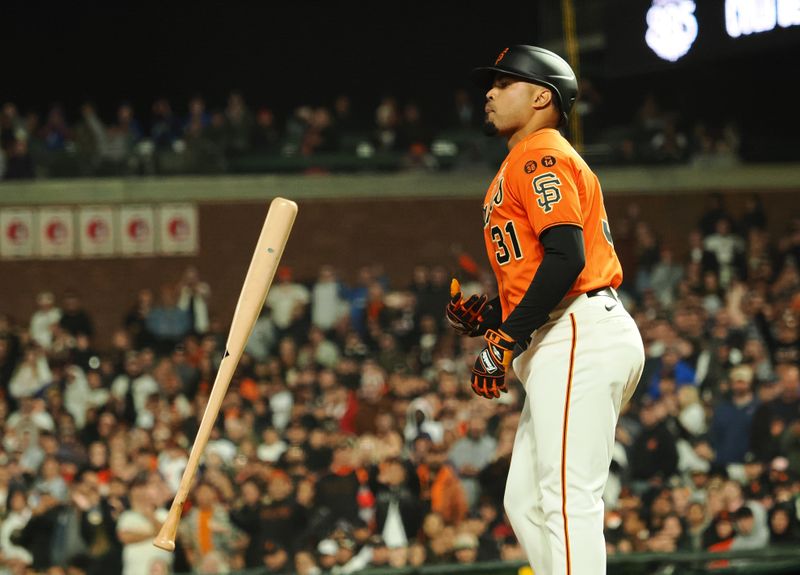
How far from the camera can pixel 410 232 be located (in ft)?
49.3

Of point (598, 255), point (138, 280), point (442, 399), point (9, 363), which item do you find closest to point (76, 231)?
point (138, 280)

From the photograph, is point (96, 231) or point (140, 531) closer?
point (140, 531)

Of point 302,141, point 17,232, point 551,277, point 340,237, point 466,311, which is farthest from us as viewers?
point 340,237

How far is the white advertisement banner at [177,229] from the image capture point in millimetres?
14453

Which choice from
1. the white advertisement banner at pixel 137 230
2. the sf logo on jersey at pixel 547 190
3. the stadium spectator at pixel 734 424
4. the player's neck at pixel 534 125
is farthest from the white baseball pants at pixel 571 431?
the white advertisement banner at pixel 137 230

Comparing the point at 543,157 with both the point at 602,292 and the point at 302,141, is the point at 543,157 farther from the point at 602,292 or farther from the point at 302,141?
the point at 302,141

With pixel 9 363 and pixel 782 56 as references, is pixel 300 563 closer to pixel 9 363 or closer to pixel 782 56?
pixel 9 363

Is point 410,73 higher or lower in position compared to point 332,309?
higher

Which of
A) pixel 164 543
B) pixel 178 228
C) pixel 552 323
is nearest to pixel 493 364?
pixel 552 323

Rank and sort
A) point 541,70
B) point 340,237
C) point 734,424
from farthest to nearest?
point 340,237 → point 734,424 → point 541,70

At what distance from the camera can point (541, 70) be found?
3.43 meters

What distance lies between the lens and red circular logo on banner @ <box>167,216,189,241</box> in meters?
14.5

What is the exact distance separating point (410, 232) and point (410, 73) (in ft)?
10.7

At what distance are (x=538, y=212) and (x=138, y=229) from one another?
11699 millimetres
